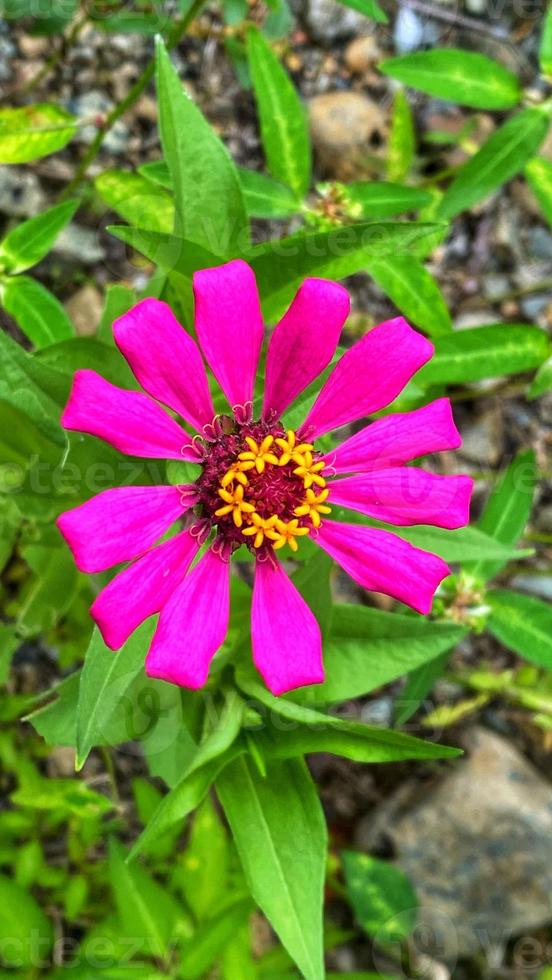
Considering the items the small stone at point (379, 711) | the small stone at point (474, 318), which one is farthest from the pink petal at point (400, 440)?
the small stone at point (474, 318)

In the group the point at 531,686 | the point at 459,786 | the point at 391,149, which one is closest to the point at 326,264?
the point at 391,149

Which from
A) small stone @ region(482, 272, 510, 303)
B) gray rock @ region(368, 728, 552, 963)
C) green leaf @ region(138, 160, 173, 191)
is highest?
green leaf @ region(138, 160, 173, 191)

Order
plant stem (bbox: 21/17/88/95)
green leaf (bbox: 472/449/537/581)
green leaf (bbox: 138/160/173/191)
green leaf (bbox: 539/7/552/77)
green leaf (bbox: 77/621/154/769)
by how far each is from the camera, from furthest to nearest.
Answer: plant stem (bbox: 21/17/88/95)
green leaf (bbox: 472/449/537/581)
green leaf (bbox: 539/7/552/77)
green leaf (bbox: 138/160/173/191)
green leaf (bbox: 77/621/154/769)

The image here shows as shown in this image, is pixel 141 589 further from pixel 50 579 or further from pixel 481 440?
pixel 481 440

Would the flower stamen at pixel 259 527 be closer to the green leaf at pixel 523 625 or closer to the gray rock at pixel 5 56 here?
the green leaf at pixel 523 625

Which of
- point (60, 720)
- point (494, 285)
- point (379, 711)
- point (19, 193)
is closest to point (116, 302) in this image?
point (60, 720)

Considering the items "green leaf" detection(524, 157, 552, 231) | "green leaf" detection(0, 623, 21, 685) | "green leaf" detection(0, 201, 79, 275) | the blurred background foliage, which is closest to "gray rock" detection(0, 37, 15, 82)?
the blurred background foliage

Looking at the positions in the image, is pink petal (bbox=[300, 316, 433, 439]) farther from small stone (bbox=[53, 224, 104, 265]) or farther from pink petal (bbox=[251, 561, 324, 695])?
small stone (bbox=[53, 224, 104, 265])
